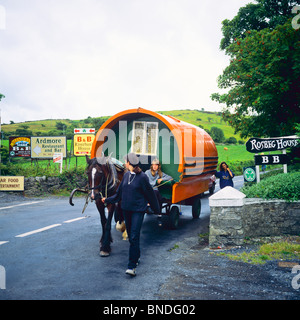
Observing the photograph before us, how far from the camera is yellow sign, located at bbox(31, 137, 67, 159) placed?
2403 cm

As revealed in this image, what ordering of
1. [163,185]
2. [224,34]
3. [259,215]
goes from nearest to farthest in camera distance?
1. [259,215]
2. [163,185]
3. [224,34]

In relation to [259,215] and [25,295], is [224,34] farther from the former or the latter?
[25,295]

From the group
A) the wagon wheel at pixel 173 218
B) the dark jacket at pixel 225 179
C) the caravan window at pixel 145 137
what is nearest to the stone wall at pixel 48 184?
the caravan window at pixel 145 137

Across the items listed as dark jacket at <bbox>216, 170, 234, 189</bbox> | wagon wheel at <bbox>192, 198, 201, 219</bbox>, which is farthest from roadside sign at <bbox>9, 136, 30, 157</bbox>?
dark jacket at <bbox>216, 170, 234, 189</bbox>

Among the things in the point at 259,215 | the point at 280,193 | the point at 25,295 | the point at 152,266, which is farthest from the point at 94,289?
the point at 280,193

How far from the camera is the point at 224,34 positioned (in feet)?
74.8

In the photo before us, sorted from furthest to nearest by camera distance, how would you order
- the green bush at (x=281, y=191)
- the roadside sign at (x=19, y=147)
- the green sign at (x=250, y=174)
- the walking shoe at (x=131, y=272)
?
the roadside sign at (x=19, y=147) → the green sign at (x=250, y=174) → the green bush at (x=281, y=191) → the walking shoe at (x=131, y=272)

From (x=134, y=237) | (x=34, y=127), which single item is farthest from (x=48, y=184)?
(x=34, y=127)

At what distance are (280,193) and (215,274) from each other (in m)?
2.90

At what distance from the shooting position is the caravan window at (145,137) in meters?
8.99

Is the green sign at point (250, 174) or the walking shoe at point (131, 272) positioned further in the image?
the green sign at point (250, 174)

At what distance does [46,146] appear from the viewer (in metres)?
24.0

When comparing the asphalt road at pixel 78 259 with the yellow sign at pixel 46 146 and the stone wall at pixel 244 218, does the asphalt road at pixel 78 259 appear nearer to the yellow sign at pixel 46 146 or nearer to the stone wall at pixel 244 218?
the stone wall at pixel 244 218

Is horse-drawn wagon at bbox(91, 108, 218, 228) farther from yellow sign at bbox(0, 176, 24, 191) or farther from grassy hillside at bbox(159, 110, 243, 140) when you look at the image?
grassy hillside at bbox(159, 110, 243, 140)
